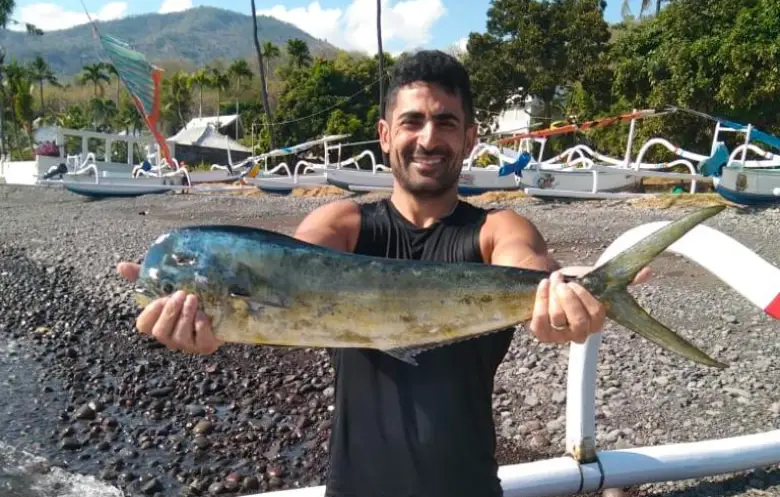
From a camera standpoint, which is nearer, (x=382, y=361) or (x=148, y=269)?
(x=148, y=269)

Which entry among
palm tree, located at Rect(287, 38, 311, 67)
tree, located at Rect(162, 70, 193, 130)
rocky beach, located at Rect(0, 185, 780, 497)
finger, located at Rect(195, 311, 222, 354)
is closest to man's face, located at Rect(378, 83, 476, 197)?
finger, located at Rect(195, 311, 222, 354)

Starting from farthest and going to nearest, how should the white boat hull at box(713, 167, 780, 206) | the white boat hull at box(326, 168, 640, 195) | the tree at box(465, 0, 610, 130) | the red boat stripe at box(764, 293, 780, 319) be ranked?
1. the tree at box(465, 0, 610, 130)
2. the white boat hull at box(326, 168, 640, 195)
3. the white boat hull at box(713, 167, 780, 206)
4. the red boat stripe at box(764, 293, 780, 319)

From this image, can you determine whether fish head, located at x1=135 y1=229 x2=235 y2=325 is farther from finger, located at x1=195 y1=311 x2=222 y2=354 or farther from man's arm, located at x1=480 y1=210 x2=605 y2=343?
man's arm, located at x1=480 y1=210 x2=605 y2=343

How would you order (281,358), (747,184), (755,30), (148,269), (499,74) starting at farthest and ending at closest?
(499,74), (755,30), (747,184), (281,358), (148,269)

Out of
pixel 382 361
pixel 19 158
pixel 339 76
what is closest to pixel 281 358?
pixel 382 361

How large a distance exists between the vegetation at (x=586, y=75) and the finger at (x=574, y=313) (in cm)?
2428

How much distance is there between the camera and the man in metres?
2.34

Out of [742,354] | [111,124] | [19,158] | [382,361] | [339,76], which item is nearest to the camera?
[382,361]

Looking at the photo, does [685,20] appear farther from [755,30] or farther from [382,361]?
[382,361]

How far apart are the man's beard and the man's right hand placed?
0.93 m

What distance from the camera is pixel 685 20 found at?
26781 mm

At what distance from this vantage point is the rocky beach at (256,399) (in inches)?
225

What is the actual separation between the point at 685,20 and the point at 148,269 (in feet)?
96.1

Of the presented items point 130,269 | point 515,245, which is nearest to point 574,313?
point 515,245
